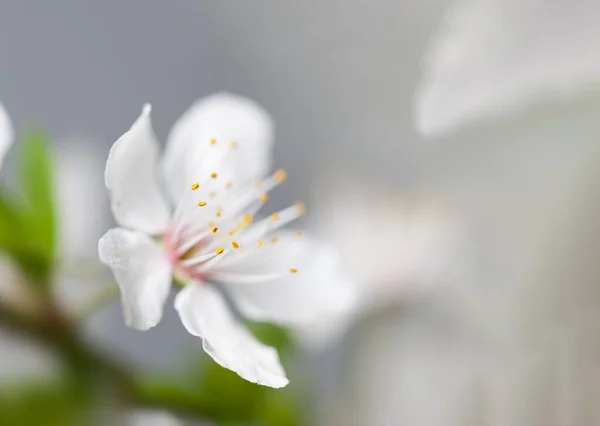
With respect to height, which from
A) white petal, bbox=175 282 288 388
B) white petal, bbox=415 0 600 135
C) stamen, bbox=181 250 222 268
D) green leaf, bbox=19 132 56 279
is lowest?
white petal, bbox=175 282 288 388

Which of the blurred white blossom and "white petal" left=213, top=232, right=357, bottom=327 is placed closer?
"white petal" left=213, top=232, right=357, bottom=327

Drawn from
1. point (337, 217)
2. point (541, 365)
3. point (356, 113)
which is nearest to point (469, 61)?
point (541, 365)

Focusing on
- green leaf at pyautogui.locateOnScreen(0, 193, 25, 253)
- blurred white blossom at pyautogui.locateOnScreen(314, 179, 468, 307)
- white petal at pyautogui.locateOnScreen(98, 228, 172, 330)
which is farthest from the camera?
blurred white blossom at pyautogui.locateOnScreen(314, 179, 468, 307)

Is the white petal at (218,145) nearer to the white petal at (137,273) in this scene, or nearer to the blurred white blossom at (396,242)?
the white petal at (137,273)

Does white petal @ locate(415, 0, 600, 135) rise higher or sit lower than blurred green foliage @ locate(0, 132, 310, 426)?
higher

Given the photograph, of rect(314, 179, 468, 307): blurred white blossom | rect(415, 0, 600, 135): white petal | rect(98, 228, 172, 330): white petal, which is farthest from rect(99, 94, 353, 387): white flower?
rect(314, 179, 468, 307): blurred white blossom

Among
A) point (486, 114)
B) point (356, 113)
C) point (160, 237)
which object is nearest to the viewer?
point (160, 237)

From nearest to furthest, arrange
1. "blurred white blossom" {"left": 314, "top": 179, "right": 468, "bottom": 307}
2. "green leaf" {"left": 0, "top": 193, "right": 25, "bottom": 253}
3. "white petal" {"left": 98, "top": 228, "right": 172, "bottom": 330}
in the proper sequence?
"white petal" {"left": 98, "top": 228, "right": 172, "bottom": 330} → "green leaf" {"left": 0, "top": 193, "right": 25, "bottom": 253} → "blurred white blossom" {"left": 314, "top": 179, "right": 468, "bottom": 307}

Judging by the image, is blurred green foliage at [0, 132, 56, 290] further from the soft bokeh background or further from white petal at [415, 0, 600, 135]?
white petal at [415, 0, 600, 135]

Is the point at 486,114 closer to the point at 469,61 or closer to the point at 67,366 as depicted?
the point at 469,61
